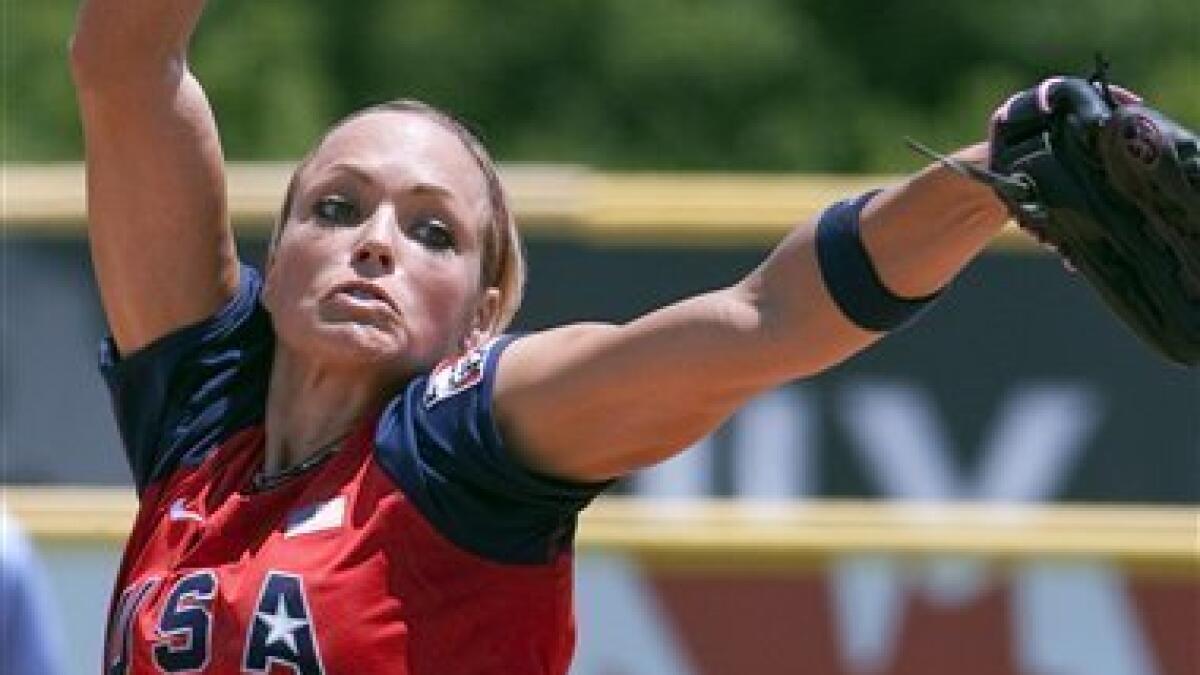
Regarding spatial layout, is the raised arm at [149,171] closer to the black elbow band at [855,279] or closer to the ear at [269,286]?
the ear at [269,286]

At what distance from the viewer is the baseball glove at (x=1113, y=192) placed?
2904 mm

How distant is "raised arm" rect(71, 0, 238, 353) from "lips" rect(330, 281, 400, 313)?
324 millimetres

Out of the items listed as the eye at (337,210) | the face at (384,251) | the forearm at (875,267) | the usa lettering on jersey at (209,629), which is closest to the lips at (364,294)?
the face at (384,251)

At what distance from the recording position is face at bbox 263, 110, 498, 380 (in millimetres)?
3514

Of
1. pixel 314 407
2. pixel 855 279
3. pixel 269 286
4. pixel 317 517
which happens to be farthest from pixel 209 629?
A: pixel 855 279

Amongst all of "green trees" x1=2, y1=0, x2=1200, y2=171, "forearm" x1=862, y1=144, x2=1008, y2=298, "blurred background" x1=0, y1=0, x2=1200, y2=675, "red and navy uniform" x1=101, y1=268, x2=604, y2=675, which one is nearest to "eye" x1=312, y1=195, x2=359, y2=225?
"red and navy uniform" x1=101, y1=268, x2=604, y2=675

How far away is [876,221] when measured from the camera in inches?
118

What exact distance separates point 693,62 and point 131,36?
8563 mm

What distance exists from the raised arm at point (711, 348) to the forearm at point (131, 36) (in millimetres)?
610

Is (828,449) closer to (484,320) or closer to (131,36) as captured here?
(484,320)

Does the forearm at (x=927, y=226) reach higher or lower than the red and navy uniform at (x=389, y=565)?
higher

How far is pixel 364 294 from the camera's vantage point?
138 inches

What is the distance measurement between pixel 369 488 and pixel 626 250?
3.55 metres

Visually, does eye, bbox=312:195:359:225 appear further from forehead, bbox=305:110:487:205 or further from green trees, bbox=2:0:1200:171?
green trees, bbox=2:0:1200:171
